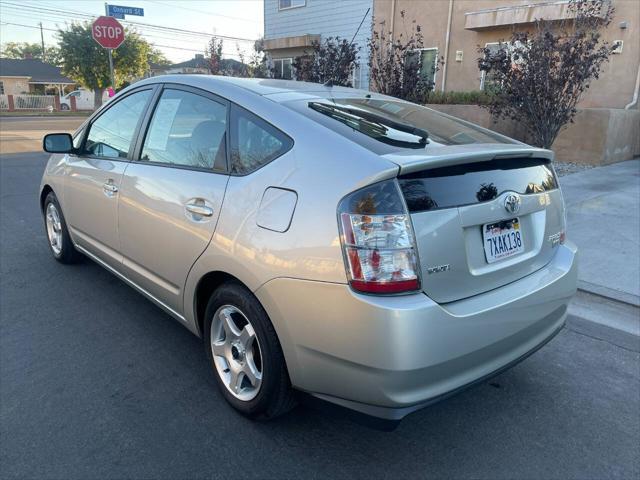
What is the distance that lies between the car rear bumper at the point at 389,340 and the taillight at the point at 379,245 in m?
0.06

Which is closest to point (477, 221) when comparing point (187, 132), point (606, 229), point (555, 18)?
point (187, 132)

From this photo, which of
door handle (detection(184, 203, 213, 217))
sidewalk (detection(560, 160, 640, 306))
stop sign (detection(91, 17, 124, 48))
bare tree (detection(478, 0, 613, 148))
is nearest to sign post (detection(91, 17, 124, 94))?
stop sign (detection(91, 17, 124, 48))

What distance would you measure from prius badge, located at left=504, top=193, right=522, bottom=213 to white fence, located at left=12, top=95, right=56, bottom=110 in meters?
50.7

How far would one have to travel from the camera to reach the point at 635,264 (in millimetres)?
5266

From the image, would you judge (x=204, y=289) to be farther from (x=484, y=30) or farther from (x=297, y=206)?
(x=484, y=30)

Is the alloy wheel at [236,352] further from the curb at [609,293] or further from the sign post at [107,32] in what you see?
the sign post at [107,32]

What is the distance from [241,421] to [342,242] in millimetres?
1264

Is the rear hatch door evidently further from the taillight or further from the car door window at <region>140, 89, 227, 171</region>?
the car door window at <region>140, 89, 227, 171</region>

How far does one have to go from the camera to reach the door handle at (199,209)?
8.95ft

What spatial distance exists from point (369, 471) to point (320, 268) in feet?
3.38

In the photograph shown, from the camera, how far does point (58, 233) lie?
16.2ft

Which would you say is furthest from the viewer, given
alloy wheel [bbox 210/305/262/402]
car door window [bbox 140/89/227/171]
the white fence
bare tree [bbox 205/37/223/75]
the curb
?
the white fence

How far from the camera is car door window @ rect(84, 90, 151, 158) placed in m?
3.67

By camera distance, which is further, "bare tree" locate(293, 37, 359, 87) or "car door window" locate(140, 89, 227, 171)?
"bare tree" locate(293, 37, 359, 87)
